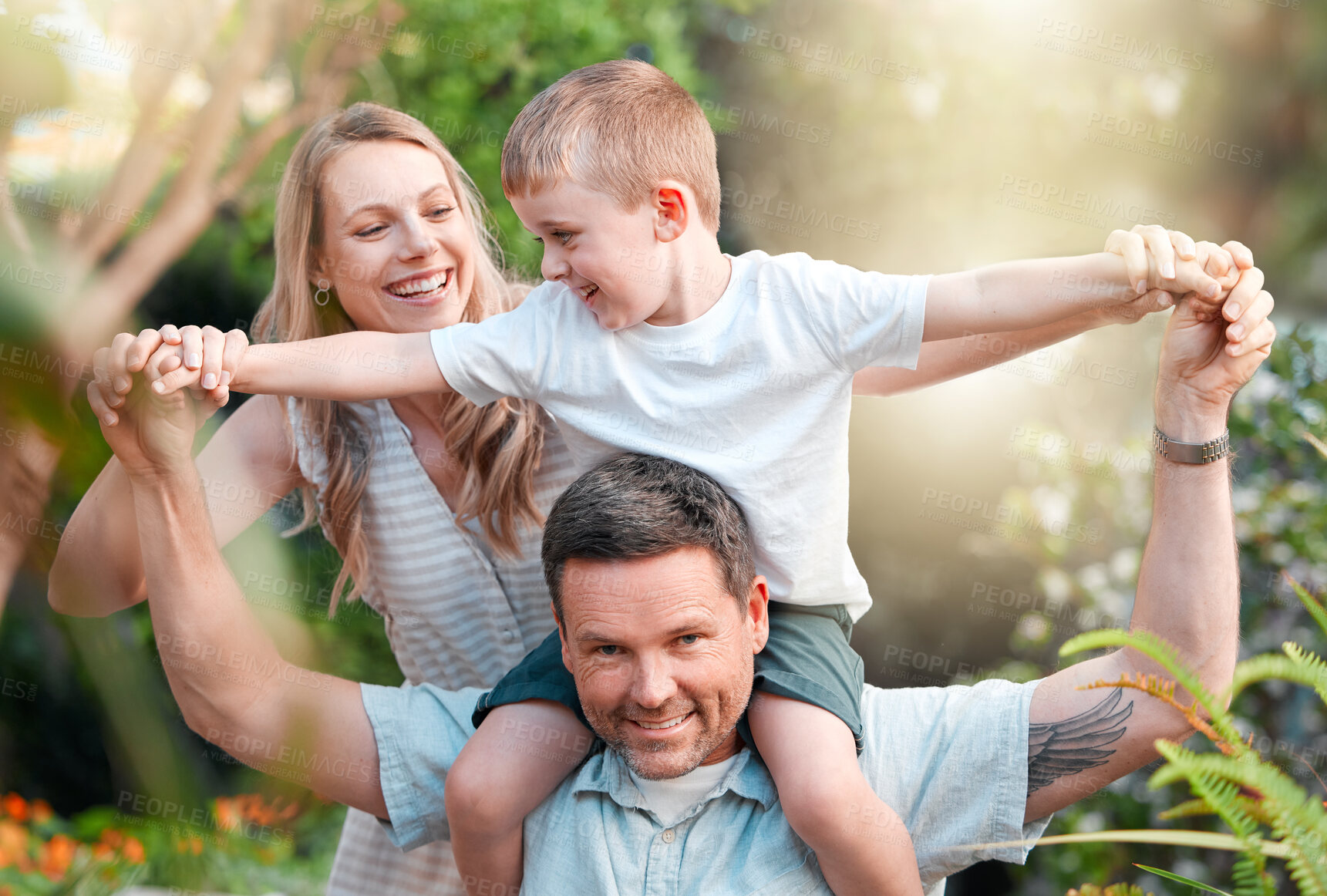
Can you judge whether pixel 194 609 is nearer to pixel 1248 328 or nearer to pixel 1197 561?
pixel 1197 561

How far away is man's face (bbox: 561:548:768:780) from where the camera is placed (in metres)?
1.67

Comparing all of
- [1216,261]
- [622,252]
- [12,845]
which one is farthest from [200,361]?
[12,845]

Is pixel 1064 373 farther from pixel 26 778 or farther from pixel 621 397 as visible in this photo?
pixel 26 778

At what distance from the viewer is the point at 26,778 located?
3.87 metres

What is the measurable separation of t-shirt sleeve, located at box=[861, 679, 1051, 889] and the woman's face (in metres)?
1.26

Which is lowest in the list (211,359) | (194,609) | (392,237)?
(194,609)

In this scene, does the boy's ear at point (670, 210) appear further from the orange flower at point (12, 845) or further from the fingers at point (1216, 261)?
the orange flower at point (12, 845)

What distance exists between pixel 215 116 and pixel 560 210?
2.44 metres

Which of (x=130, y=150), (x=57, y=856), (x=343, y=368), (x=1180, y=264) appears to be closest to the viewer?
(x=1180, y=264)

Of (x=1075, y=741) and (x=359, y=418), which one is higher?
(x=359, y=418)

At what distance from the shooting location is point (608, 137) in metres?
1.77

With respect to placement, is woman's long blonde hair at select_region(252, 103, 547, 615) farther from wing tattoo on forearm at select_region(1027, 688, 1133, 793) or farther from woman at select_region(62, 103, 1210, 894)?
wing tattoo on forearm at select_region(1027, 688, 1133, 793)

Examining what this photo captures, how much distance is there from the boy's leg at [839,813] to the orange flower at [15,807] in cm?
279

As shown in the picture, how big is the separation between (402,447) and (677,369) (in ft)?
2.59
